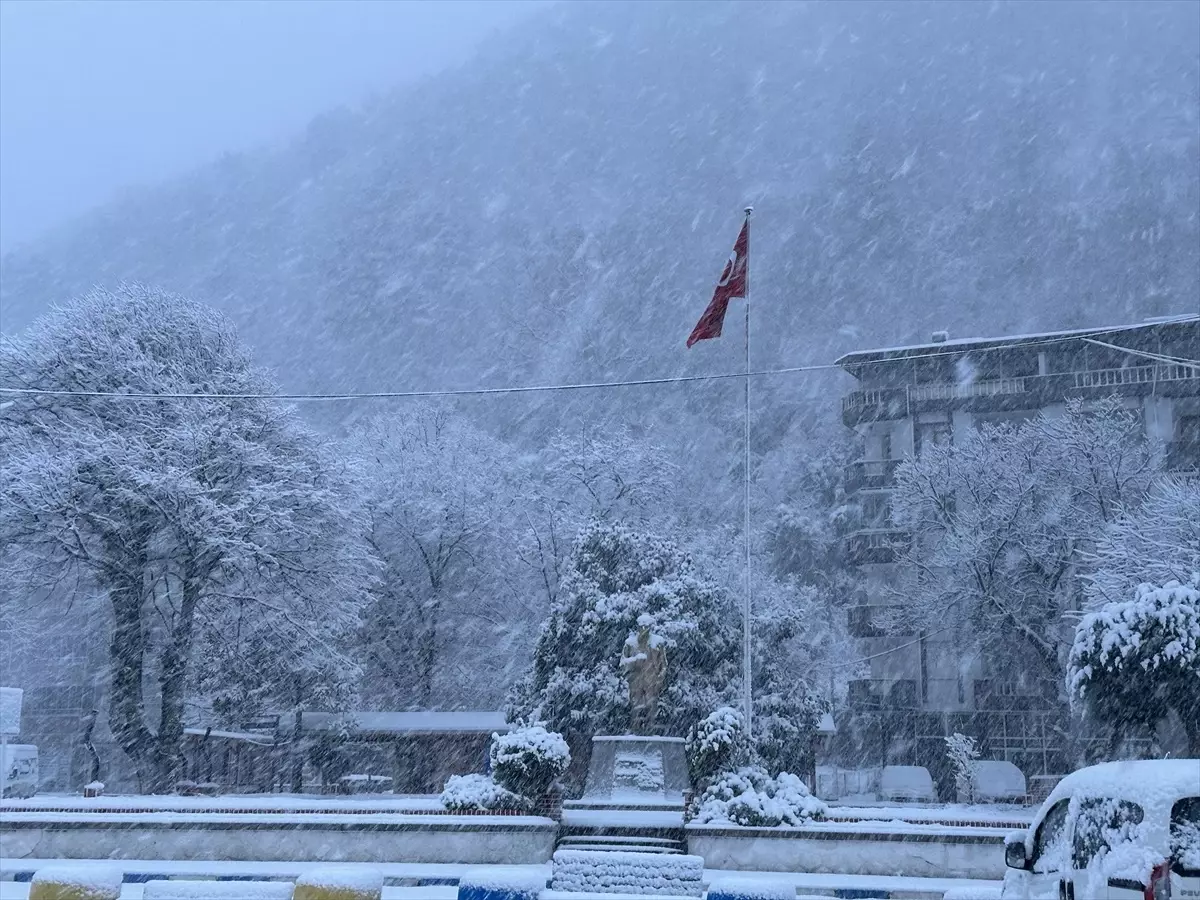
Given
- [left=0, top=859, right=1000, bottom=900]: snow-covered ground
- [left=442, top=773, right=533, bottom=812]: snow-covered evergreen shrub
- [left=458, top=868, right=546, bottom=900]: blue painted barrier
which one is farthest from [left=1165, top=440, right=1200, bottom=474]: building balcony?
[left=458, top=868, right=546, bottom=900]: blue painted barrier

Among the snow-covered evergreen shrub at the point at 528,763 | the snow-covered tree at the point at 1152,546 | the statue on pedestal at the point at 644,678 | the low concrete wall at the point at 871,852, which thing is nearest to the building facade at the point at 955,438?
the snow-covered tree at the point at 1152,546

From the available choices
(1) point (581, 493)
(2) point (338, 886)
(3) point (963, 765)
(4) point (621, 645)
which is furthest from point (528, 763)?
(1) point (581, 493)

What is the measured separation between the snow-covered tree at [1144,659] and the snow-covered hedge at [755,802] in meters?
4.65

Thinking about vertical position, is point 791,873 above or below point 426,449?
below

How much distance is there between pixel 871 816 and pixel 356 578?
1919 cm

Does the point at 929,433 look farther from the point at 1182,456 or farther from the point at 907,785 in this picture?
the point at 907,785

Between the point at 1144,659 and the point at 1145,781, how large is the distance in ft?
38.4

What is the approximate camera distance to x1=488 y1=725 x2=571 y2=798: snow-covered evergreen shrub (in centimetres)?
2041

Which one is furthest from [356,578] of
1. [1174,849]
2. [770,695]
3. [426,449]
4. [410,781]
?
[1174,849]

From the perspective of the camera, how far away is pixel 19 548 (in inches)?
1273

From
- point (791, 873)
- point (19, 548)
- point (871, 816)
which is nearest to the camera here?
point (791, 873)

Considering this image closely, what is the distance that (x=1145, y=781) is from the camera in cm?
756

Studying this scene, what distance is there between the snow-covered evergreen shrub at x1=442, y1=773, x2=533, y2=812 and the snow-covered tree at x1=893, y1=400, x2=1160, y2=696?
2186 cm

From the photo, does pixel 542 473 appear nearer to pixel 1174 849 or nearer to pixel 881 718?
pixel 881 718
